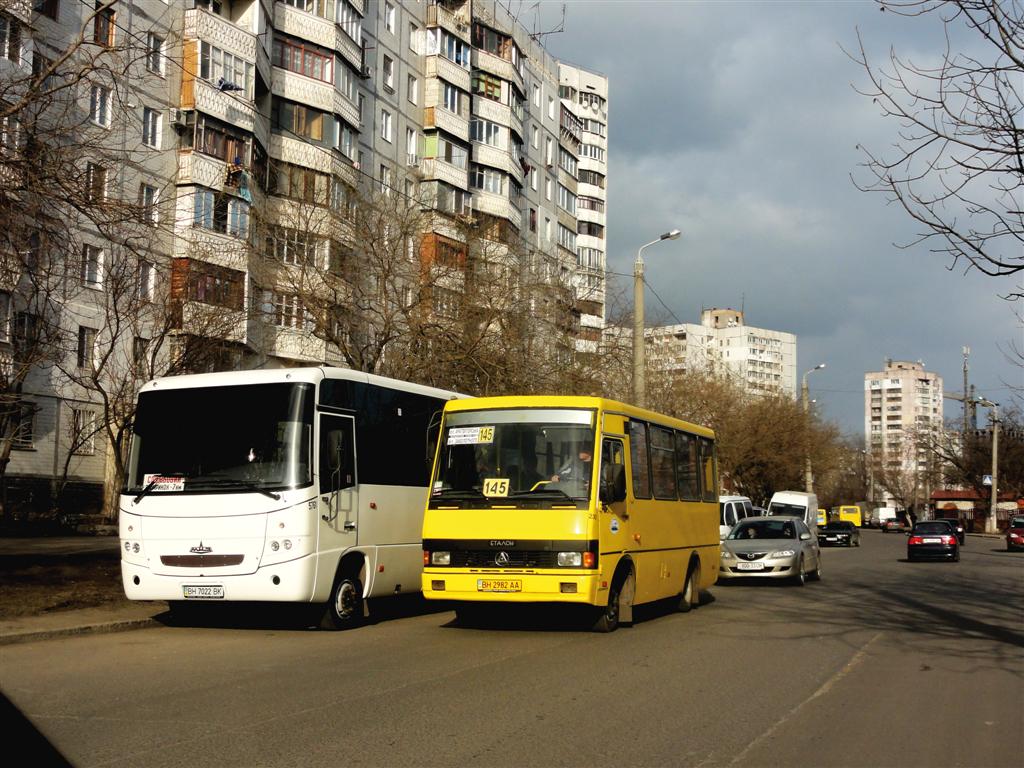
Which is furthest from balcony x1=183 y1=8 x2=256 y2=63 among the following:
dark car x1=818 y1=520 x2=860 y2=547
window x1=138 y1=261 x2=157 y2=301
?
dark car x1=818 y1=520 x2=860 y2=547

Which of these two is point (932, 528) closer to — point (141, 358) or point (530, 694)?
point (141, 358)

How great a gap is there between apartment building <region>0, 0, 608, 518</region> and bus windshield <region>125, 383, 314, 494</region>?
246 cm

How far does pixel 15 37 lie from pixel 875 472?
14592cm

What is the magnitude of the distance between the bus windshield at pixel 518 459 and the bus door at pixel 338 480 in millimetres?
1141

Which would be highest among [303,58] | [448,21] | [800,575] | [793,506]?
[448,21]

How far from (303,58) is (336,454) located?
36.5 metres

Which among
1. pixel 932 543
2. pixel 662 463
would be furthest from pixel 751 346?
pixel 662 463

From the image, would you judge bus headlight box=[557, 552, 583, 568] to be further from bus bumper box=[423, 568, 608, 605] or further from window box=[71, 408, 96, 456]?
window box=[71, 408, 96, 456]

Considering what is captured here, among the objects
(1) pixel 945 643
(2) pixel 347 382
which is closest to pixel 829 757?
(1) pixel 945 643

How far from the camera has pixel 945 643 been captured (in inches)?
536

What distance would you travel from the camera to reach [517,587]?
43.9ft

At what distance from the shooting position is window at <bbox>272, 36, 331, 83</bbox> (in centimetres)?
4653

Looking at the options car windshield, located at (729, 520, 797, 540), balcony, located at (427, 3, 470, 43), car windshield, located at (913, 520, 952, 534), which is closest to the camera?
car windshield, located at (729, 520, 797, 540)

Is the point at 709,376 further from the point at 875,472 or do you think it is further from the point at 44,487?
the point at 875,472
